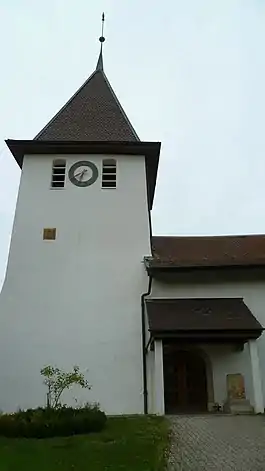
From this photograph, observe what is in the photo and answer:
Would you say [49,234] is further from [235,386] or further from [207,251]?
[235,386]

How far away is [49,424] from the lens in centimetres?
984

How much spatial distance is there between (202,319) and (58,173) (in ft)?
25.8

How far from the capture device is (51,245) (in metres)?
17.2

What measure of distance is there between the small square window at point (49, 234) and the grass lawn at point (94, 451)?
828 centimetres

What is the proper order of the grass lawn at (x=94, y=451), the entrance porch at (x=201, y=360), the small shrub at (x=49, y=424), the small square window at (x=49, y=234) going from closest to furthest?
the grass lawn at (x=94, y=451), the small shrub at (x=49, y=424), the entrance porch at (x=201, y=360), the small square window at (x=49, y=234)

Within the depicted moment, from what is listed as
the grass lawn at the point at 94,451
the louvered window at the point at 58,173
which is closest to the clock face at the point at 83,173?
the louvered window at the point at 58,173

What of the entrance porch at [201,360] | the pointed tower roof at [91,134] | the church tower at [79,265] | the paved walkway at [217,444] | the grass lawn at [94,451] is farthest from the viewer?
the pointed tower roof at [91,134]

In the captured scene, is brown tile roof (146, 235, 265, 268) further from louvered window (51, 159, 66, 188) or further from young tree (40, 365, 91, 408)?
louvered window (51, 159, 66, 188)

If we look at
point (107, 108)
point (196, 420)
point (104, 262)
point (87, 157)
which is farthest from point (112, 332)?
point (107, 108)

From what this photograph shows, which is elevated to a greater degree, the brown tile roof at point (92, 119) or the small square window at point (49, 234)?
the brown tile roof at point (92, 119)

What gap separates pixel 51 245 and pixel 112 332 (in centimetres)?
368

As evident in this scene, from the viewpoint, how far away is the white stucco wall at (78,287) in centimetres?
1517

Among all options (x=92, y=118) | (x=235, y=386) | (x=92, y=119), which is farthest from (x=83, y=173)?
(x=235, y=386)

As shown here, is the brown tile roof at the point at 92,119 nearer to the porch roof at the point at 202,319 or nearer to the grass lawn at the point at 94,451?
the porch roof at the point at 202,319
